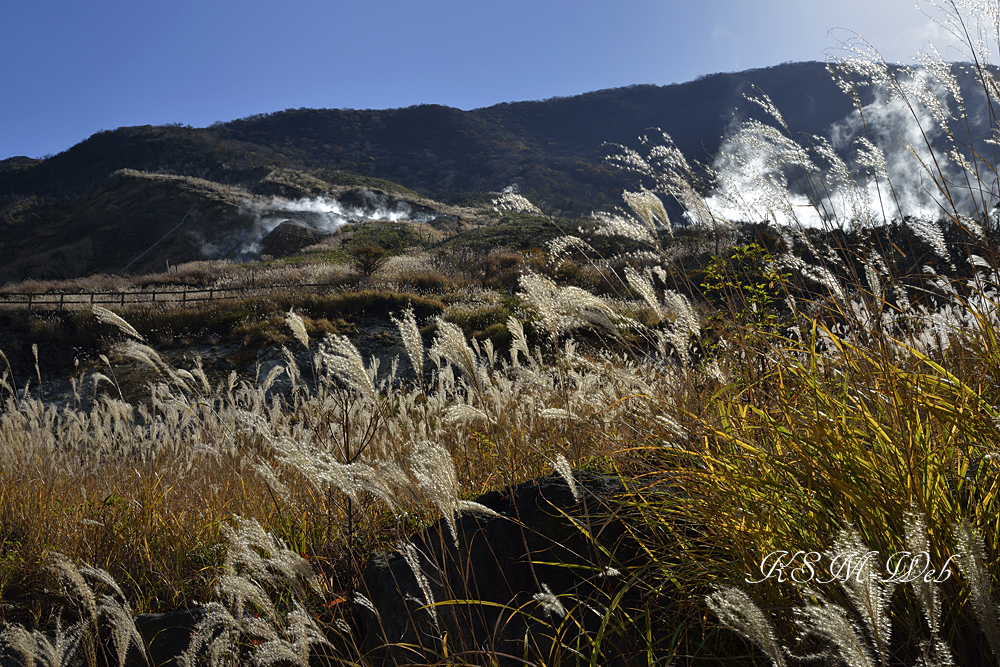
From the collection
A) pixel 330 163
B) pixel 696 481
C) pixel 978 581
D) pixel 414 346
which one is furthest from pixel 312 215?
pixel 978 581

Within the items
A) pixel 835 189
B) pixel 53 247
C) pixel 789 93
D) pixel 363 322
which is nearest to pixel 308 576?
pixel 835 189

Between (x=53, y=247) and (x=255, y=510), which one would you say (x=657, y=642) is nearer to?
(x=255, y=510)

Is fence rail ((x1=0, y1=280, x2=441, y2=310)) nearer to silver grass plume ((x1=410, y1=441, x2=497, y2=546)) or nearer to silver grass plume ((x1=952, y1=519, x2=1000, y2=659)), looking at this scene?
silver grass plume ((x1=410, y1=441, x2=497, y2=546))

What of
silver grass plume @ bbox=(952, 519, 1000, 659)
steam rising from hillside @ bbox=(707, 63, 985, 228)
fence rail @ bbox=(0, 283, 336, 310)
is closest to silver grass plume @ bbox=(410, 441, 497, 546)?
silver grass plume @ bbox=(952, 519, 1000, 659)

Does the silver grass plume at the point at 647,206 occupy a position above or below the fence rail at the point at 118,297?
below

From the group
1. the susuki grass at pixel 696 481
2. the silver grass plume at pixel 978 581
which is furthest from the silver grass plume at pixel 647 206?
the silver grass plume at pixel 978 581

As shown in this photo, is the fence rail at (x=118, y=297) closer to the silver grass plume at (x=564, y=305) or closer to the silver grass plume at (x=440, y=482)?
the silver grass plume at (x=564, y=305)

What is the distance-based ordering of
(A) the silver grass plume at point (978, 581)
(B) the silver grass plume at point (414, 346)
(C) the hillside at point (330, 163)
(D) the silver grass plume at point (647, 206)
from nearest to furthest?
1. (A) the silver grass plume at point (978, 581)
2. (B) the silver grass plume at point (414, 346)
3. (D) the silver grass plume at point (647, 206)
4. (C) the hillside at point (330, 163)

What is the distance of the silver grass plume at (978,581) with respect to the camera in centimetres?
76

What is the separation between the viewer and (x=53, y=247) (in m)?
54.8

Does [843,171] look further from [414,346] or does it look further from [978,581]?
[978,581]

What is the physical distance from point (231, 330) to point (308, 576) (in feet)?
62.7

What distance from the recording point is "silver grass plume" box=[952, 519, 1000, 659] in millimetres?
756

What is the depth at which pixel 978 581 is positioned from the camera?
76cm
